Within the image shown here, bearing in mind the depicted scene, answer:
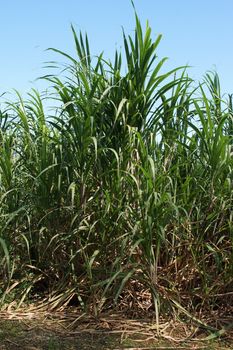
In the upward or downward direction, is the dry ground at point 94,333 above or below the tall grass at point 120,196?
Result: below

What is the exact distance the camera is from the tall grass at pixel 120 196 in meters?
3.07

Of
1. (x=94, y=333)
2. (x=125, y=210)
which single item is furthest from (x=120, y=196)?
(x=94, y=333)

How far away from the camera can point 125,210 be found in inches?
122

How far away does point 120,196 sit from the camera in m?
3.16

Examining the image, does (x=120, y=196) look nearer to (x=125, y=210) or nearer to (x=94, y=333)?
(x=125, y=210)

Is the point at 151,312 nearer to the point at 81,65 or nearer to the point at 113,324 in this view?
the point at 113,324

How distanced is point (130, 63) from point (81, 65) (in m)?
0.33

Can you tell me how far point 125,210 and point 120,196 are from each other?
0.11 metres

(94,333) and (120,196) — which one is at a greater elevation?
(120,196)

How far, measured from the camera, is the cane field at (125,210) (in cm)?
300

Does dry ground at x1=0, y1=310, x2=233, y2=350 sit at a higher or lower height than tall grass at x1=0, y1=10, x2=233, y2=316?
lower

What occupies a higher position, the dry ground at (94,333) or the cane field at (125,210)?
the cane field at (125,210)

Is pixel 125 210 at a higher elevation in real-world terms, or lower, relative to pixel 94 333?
higher

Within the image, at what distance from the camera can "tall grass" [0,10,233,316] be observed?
3074 mm
